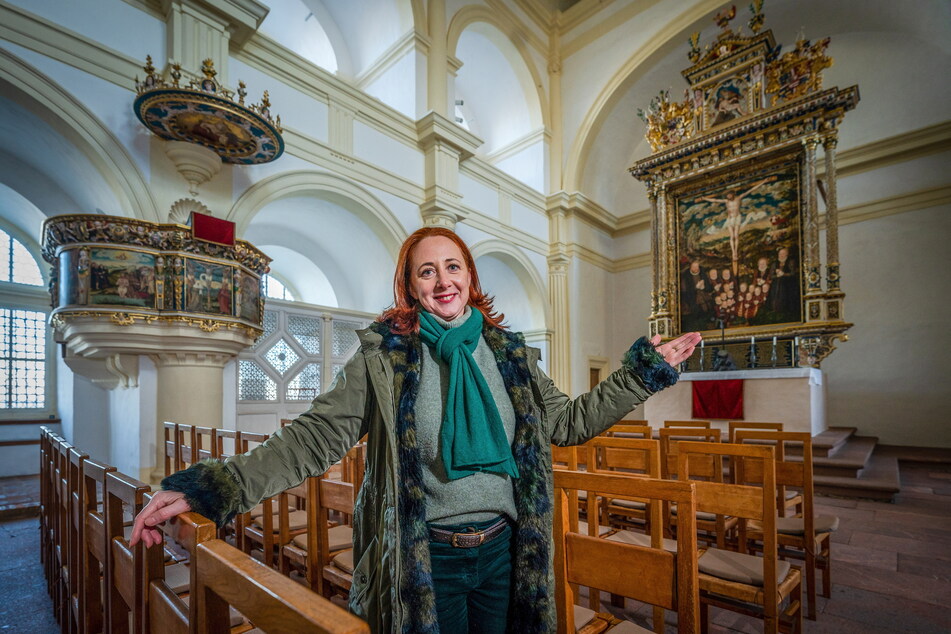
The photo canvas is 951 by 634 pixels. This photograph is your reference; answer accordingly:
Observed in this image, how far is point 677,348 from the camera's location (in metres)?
1.26

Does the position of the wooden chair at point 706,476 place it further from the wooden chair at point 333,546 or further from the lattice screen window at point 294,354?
the lattice screen window at point 294,354

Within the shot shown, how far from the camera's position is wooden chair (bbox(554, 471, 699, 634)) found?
3.64 feet

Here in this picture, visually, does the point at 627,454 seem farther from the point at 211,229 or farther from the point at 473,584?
the point at 211,229

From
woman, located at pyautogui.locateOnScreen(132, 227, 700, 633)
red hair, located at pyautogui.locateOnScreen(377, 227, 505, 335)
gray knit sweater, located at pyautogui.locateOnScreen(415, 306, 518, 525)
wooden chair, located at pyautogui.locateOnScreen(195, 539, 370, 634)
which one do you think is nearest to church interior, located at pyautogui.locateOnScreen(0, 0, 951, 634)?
wooden chair, located at pyautogui.locateOnScreen(195, 539, 370, 634)

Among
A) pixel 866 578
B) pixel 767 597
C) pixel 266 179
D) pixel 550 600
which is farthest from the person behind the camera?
pixel 266 179

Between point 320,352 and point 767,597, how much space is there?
5884 millimetres

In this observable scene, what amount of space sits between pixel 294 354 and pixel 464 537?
5.63 metres

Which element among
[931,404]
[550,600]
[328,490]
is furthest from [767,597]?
[931,404]

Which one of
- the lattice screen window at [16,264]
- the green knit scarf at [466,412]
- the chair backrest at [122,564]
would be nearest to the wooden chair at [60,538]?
the chair backrest at [122,564]

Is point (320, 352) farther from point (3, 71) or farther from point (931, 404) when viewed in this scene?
point (931, 404)

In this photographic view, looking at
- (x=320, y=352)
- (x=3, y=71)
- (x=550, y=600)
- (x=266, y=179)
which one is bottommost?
(x=550, y=600)

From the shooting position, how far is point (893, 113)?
325 inches

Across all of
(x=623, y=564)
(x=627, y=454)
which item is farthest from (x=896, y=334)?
(x=623, y=564)

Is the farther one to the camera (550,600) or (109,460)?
(109,460)
